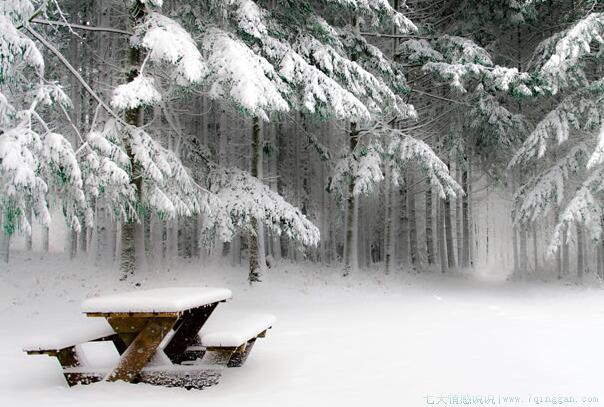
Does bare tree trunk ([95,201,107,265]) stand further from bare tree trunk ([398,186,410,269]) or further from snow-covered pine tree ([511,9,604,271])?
snow-covered pine tree ([511,9,604,271])

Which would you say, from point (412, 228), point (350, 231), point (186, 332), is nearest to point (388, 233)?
point (350, 231)

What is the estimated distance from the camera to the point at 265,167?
21.6 m

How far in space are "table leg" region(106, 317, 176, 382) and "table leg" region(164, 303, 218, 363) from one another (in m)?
0.91

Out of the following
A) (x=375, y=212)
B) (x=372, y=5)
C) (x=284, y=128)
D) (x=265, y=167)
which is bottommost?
(x=375, y=212)

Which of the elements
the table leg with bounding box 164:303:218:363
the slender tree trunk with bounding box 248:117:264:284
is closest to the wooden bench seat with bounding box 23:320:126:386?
the table leg with bounding box 164:303:218:363

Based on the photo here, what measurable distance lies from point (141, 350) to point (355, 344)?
3.24 meters

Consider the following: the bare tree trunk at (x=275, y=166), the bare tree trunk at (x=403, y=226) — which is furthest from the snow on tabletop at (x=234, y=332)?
the bare tree trunk at (x=403, y=226)

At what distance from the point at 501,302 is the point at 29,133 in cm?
1161

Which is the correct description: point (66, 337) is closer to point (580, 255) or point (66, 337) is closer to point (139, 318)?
point (139, 318)

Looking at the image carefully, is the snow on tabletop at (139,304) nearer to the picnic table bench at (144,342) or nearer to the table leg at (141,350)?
the picnic table bench at (144,342)

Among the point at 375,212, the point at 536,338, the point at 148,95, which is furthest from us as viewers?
the point at 375,212

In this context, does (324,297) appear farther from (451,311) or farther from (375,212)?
(375,212)

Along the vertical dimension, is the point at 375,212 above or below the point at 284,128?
below

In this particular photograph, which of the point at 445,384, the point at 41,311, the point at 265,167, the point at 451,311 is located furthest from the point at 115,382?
the point at 265,167
